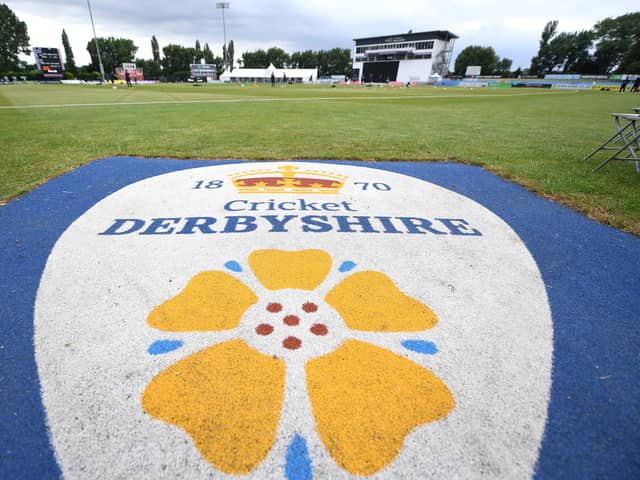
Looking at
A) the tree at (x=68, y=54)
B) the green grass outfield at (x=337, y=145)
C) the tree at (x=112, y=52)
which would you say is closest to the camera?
the green grass outfield at (x=337, y=145)

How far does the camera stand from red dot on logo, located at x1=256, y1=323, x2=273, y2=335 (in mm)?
2027

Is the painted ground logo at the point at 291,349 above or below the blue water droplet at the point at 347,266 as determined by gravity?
below

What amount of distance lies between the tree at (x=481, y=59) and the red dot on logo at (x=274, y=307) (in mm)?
124815

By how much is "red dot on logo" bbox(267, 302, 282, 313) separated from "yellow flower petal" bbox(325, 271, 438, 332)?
0.35m

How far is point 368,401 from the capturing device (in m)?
1.63

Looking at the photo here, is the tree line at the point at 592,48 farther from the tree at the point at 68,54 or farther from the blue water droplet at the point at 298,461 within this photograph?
the tree at the point at 68,54

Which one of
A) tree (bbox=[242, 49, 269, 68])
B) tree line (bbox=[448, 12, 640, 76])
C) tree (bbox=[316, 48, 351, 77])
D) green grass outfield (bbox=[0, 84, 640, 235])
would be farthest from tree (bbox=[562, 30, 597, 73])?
green grass outfield (bbox=[0, 84, 640, 235])

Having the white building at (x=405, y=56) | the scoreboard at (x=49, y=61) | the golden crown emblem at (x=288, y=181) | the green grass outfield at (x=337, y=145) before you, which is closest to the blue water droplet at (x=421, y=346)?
the golden crown emblem at (x=288, y=181)

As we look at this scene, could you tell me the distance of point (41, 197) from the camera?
13.5ft

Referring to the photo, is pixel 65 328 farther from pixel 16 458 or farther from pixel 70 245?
pixel 70 245

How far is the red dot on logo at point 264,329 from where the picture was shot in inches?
79.8

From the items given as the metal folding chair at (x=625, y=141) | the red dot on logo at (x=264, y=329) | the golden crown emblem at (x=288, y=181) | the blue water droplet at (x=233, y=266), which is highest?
the metal folding chair at (x=625, y=141)

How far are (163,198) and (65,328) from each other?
2.36 metres

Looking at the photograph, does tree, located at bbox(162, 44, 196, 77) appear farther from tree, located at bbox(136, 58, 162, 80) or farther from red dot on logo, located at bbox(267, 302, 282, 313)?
red dot on logo, located at bbox(267, 302, 282, 313)
